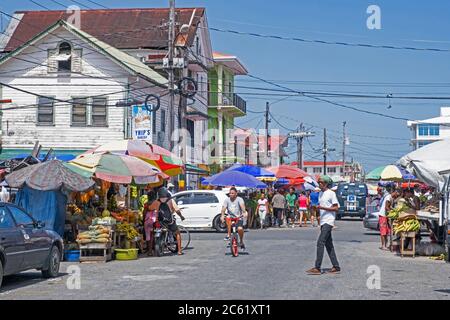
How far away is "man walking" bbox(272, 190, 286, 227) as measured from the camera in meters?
35.1

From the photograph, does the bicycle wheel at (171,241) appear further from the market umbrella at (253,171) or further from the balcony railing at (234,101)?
the balcony railing at (234,101)

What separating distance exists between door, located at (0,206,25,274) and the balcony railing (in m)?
41.0

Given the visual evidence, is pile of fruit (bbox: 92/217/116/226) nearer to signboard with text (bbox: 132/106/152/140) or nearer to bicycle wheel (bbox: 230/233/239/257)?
bicycle wheel (bbox: 230/233/239/257)

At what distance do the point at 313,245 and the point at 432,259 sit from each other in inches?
198

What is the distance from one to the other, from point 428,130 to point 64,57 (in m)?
89.7

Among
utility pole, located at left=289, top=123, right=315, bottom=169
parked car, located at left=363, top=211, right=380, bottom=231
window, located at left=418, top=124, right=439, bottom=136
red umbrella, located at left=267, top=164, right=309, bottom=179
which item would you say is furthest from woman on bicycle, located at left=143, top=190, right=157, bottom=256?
window, located at left=418, top=124, right=439, bottom=136

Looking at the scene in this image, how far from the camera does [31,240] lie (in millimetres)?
13984

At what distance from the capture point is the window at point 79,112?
37625mm

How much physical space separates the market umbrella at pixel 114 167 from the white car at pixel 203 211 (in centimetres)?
980

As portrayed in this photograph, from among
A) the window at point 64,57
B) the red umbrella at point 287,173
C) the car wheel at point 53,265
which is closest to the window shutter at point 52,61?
the window at point 64,57

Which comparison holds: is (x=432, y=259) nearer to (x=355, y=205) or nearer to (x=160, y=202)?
(x=160, y=202)

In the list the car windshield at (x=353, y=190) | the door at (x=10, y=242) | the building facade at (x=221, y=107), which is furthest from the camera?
the building facade at (x=221, y=107)

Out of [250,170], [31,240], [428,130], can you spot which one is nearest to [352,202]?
[250,170]
